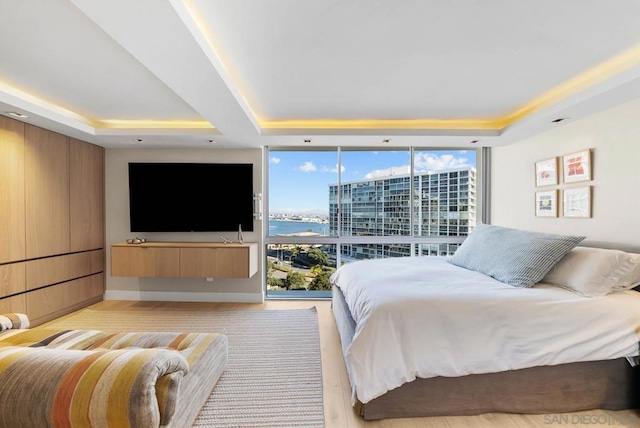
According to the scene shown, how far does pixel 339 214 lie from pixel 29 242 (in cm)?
354

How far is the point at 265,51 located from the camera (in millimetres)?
2045

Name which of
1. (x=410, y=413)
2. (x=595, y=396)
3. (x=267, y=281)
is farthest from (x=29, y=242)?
(x=595, y=396)

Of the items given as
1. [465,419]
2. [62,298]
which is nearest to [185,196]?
[62,298]

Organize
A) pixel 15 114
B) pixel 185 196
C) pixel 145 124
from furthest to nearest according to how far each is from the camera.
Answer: pixel 185 196, pixel 145 124, pixel 15 114

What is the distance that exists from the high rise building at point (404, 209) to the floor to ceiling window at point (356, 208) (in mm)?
14

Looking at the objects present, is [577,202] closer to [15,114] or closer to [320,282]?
[320,282]

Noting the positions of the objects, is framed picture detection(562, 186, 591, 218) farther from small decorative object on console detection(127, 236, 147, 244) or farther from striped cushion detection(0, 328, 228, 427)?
small decorative object on console detection(127, 236, 147, 244)

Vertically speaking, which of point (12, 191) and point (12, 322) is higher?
point (12, 191)

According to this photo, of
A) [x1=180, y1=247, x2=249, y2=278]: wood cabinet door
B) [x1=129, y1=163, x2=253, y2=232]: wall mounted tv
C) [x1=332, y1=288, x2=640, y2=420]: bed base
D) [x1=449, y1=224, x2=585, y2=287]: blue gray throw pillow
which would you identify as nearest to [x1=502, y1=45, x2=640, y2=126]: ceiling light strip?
[x1=449, y1=224, x2=585, y2=287]: blue gray throw pillow

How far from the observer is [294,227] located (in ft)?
14.8

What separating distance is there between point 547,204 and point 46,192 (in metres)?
5.42

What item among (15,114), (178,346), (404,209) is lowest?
(178,346)

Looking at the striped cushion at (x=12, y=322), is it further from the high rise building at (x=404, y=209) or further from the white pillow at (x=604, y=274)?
the white pillow at (x=604, y=274)

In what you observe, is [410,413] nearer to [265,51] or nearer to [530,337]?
[530,337]
